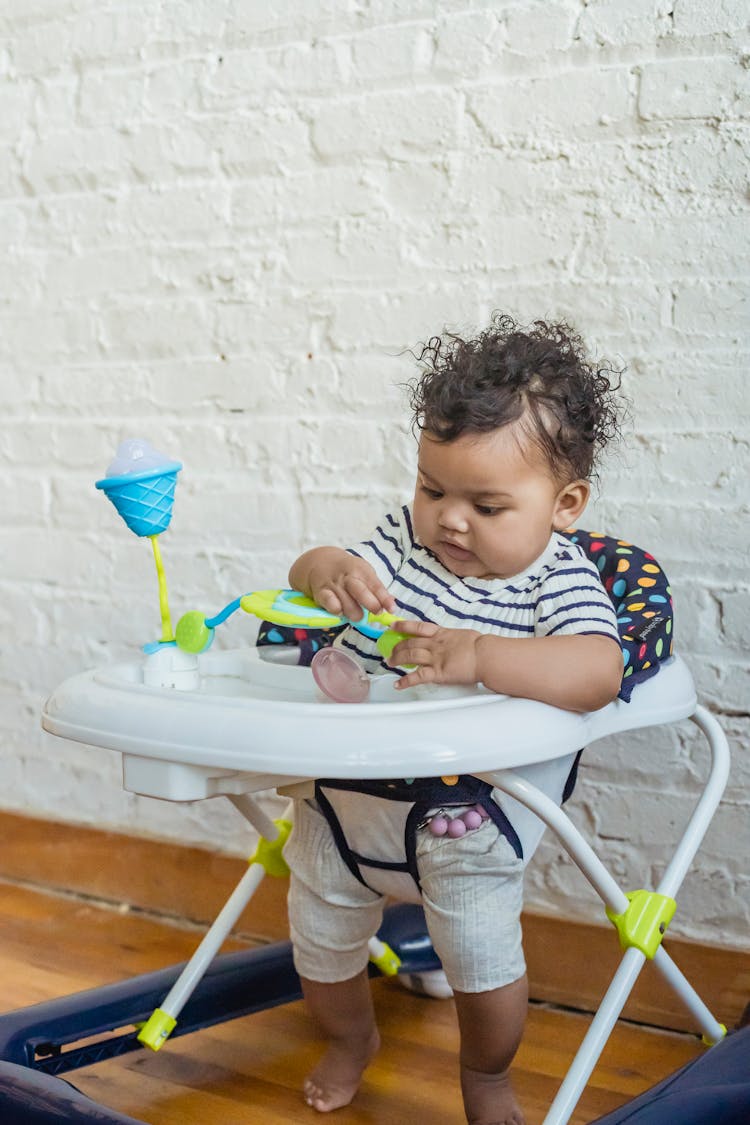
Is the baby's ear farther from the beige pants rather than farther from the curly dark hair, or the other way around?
the beige pants

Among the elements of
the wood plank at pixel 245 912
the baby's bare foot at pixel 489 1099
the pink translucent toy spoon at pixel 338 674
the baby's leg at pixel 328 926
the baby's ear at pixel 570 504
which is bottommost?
the wood plank at pixel 245 912

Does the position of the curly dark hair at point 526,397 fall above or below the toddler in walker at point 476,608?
above

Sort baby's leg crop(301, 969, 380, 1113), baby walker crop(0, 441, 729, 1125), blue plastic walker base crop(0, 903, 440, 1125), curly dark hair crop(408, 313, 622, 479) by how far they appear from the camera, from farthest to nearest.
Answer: baby's leg crop(301, 969, 380, 1113)
curly dark hair crop(408, 313, 622, 479)
blue plastic walker base crop(0, 903, 440, 1125)
baby walker crop(0, 441, 729, 1125)

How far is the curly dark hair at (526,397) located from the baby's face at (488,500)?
0.5 inches

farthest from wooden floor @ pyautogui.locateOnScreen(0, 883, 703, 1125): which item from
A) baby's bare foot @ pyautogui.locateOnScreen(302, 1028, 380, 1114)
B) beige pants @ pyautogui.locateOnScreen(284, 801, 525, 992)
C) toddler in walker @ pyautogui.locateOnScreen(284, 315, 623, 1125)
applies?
beige pants @ pyautogui.locateOnScreen(284, 801, 525, 992)

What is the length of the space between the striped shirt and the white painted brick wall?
344 mm

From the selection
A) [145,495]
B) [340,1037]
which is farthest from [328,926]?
[145,495]

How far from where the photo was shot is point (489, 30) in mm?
1456

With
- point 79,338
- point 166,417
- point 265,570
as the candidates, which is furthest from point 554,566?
point 79,338

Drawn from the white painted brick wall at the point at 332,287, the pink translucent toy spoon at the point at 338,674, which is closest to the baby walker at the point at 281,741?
the pink translucent toy spoon at the point at 338,674

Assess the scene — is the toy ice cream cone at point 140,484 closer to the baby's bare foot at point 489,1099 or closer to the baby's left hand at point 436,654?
the baby's left hand at point 436,654

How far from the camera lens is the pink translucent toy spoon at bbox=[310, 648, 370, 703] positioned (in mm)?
1068

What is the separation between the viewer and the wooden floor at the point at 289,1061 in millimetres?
1243

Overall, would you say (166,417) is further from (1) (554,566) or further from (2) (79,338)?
(1) (554,566)
